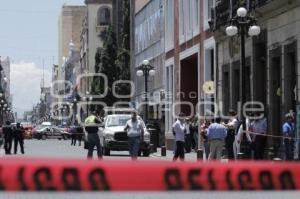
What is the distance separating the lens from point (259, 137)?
26.6 meters

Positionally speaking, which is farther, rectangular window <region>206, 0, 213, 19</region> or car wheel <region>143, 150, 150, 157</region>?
rectangular window <region>206, 0, 213, 19</region>

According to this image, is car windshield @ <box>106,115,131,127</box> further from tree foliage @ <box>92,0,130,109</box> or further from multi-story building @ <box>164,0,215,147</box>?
tree foliage @ <box>92,0,130,109</box>

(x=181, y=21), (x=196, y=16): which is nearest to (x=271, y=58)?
(x=196, y=16)

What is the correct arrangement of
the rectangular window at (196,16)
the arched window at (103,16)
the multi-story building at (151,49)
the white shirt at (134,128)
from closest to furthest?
Result: 1. the white shirt at (134,128)
2. the rectangular window at (196,16)
3. the multi-story building at (151,49)
4. the arched window at (103,16)

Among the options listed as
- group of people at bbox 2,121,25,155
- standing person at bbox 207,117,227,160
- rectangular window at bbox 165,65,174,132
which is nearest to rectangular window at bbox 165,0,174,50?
rectangular window at bbox 165,65,174,132

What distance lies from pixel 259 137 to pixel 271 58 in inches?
165

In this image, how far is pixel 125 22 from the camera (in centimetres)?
7969

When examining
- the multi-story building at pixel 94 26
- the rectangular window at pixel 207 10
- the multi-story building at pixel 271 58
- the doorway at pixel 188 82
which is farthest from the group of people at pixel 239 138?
the multi-story building at pixel 94 26

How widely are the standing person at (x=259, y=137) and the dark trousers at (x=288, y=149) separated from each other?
1019 millimetres

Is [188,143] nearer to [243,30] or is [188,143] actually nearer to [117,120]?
[117,120]

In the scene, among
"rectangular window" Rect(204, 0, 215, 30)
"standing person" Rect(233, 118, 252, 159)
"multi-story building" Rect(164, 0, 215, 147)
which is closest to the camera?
"standing person" Rect(233, 118, 252, 159)

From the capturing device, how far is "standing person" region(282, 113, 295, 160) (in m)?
25.4

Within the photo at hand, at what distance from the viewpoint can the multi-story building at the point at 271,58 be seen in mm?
27141

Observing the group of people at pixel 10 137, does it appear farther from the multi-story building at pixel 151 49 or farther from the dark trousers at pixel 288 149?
the multi-story building at pixel 151 49
